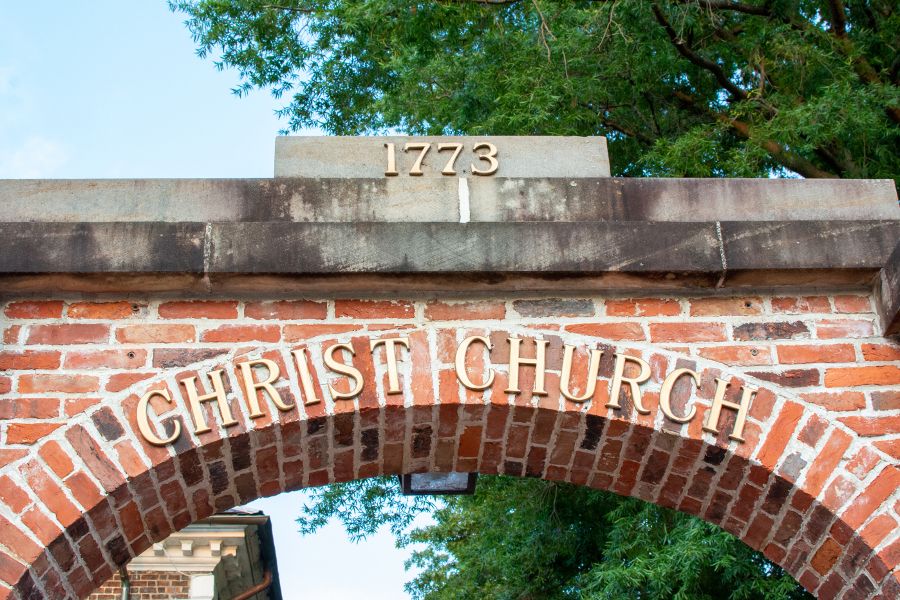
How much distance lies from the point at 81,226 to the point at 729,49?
23.6ft

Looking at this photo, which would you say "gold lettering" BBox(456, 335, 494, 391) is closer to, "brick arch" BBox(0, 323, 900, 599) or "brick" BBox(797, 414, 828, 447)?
"brick arch" BBox(0, 323, 900, 599)

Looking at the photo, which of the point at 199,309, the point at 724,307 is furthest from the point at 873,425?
the point at 199,309

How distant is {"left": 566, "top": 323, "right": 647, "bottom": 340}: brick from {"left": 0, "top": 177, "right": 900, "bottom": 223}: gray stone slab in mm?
527

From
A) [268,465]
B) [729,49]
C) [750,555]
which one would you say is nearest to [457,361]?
[268,465]

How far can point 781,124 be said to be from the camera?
859cm

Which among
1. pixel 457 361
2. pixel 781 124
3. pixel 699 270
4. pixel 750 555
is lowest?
pixel 750 555

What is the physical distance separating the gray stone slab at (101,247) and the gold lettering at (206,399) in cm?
45

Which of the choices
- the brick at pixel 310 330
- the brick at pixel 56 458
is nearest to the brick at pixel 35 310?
the brick at pixel 56 458

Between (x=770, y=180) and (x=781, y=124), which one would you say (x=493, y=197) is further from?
(x=781, y=124)

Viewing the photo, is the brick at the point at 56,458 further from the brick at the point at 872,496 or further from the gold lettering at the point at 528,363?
the brick at the point at 872,496

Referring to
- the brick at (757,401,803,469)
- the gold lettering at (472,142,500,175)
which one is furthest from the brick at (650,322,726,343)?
the gold lettering at (472,142,500,175)

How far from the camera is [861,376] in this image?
454cm

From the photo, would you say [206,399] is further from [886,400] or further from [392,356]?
[886,400]

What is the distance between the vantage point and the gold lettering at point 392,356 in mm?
4434
